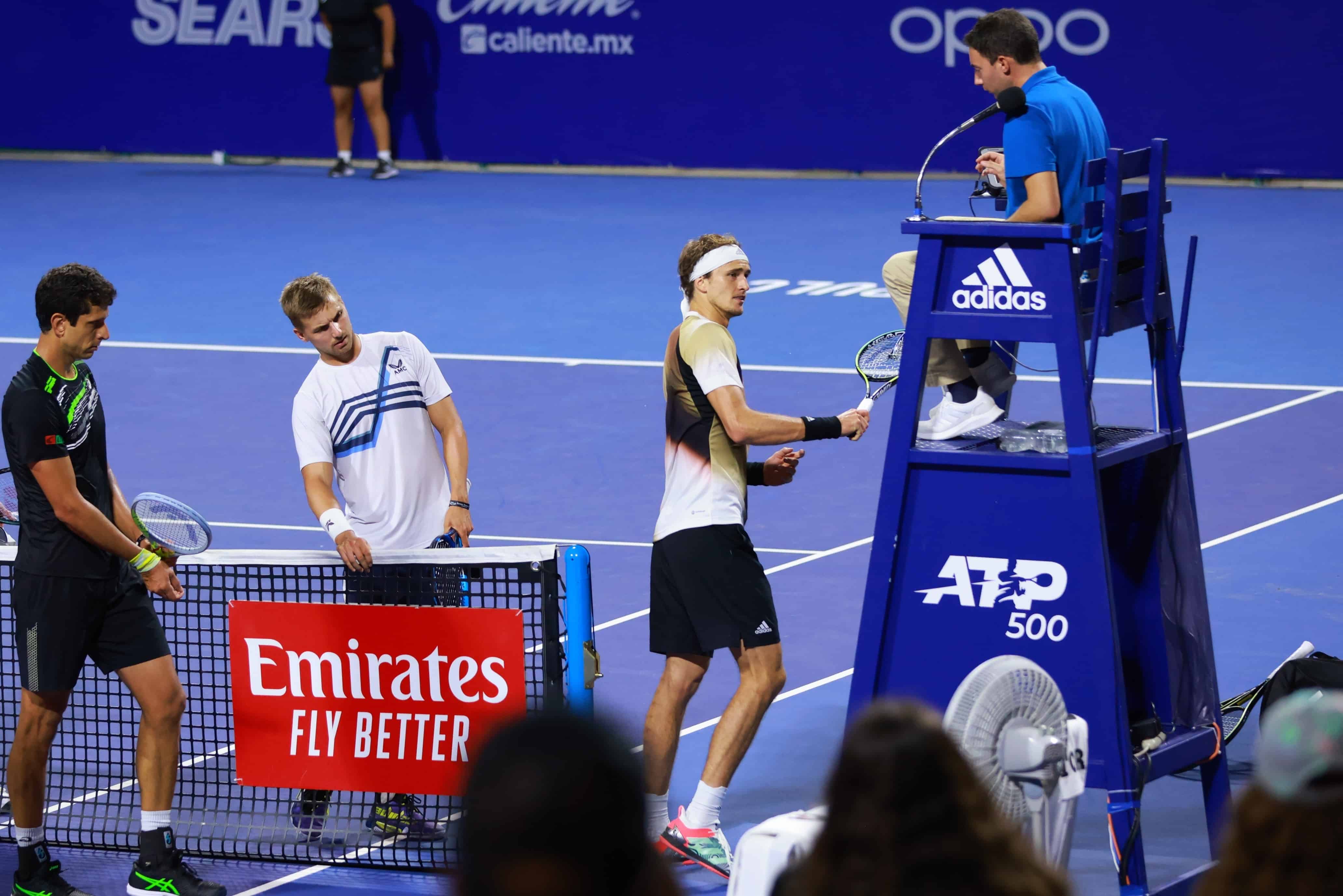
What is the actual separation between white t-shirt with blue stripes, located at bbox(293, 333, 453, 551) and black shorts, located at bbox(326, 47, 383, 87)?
55.9 ft

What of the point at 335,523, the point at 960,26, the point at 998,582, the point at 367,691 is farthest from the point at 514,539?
the point at 960,26

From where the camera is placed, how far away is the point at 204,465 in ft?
37.8

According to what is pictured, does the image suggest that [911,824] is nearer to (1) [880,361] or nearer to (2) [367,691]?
(2) [367,691]

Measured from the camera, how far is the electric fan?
3.94 metres

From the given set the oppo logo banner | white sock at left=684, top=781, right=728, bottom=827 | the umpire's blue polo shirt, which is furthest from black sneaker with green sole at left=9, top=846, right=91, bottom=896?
the oppo logo banner

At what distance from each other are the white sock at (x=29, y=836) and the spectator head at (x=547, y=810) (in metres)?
4.40

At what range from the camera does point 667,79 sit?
23.3 m

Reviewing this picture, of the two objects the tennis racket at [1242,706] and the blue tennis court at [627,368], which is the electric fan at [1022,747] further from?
the tennis racket at [1242,706]

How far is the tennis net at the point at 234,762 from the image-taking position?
5867 millimetres

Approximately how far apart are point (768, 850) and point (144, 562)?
2800mm

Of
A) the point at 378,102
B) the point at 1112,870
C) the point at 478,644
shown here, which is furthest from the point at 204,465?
the point at 378,102

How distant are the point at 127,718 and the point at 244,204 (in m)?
15.4

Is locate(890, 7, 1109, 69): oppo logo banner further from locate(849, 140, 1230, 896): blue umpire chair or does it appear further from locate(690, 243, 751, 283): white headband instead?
locate(849, 140, 1230, 896): blue umpire chair

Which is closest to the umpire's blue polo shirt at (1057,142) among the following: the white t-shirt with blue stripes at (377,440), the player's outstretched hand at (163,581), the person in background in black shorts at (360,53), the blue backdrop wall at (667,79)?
the white t-shirt with blue stripes at (377,440)
